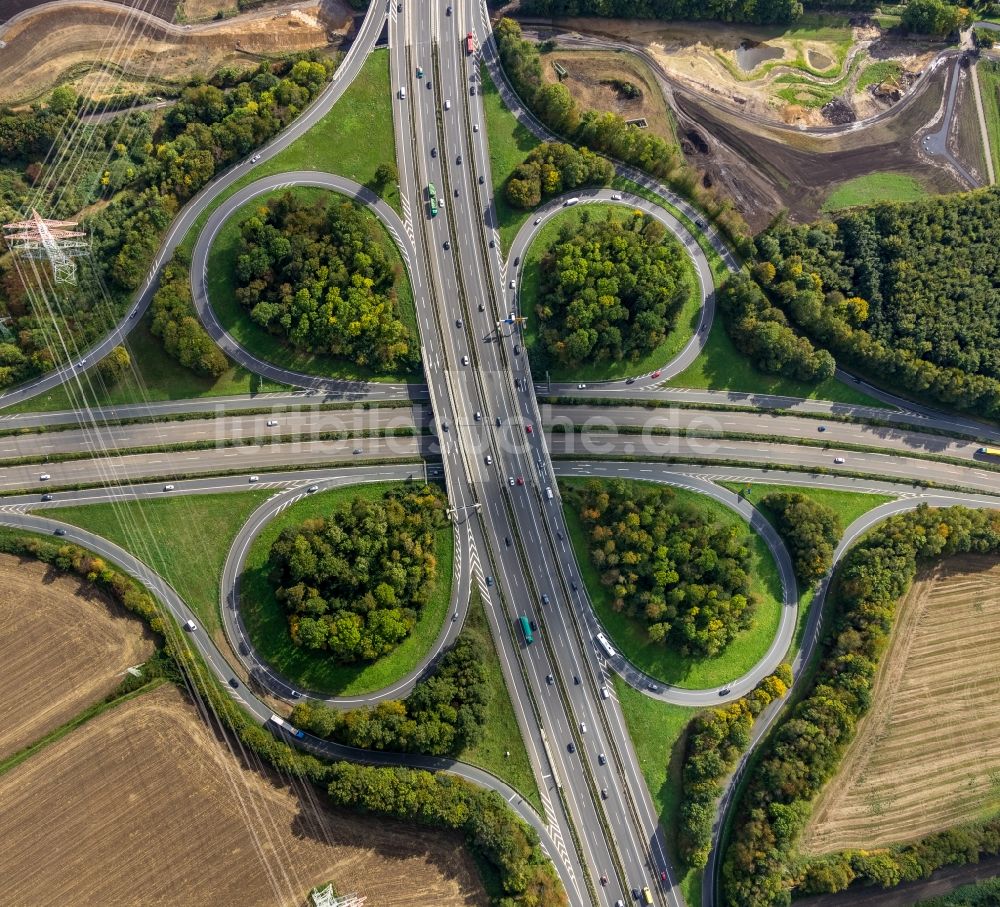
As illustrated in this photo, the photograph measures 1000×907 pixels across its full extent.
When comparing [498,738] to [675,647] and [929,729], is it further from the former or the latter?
[929,729]

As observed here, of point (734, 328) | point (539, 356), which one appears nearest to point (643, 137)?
point (734, 328)

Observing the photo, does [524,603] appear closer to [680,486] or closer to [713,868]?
[680,486]

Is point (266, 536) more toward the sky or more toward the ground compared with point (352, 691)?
more toward the sky

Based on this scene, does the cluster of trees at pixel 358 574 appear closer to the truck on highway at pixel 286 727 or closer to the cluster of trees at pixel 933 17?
the truck on highway at pixel 286 727

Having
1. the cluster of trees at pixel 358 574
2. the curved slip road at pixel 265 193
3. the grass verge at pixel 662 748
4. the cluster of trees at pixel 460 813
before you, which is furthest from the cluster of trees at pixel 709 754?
the curved slip road at pixel 265 193

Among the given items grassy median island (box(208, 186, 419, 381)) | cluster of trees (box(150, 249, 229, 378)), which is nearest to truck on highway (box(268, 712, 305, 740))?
grassy median island (box(208, 186, 419, 381))

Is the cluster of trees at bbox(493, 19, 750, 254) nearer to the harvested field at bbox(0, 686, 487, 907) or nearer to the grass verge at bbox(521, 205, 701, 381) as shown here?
the grass verge at bbox(521, 205, 701, 381)
